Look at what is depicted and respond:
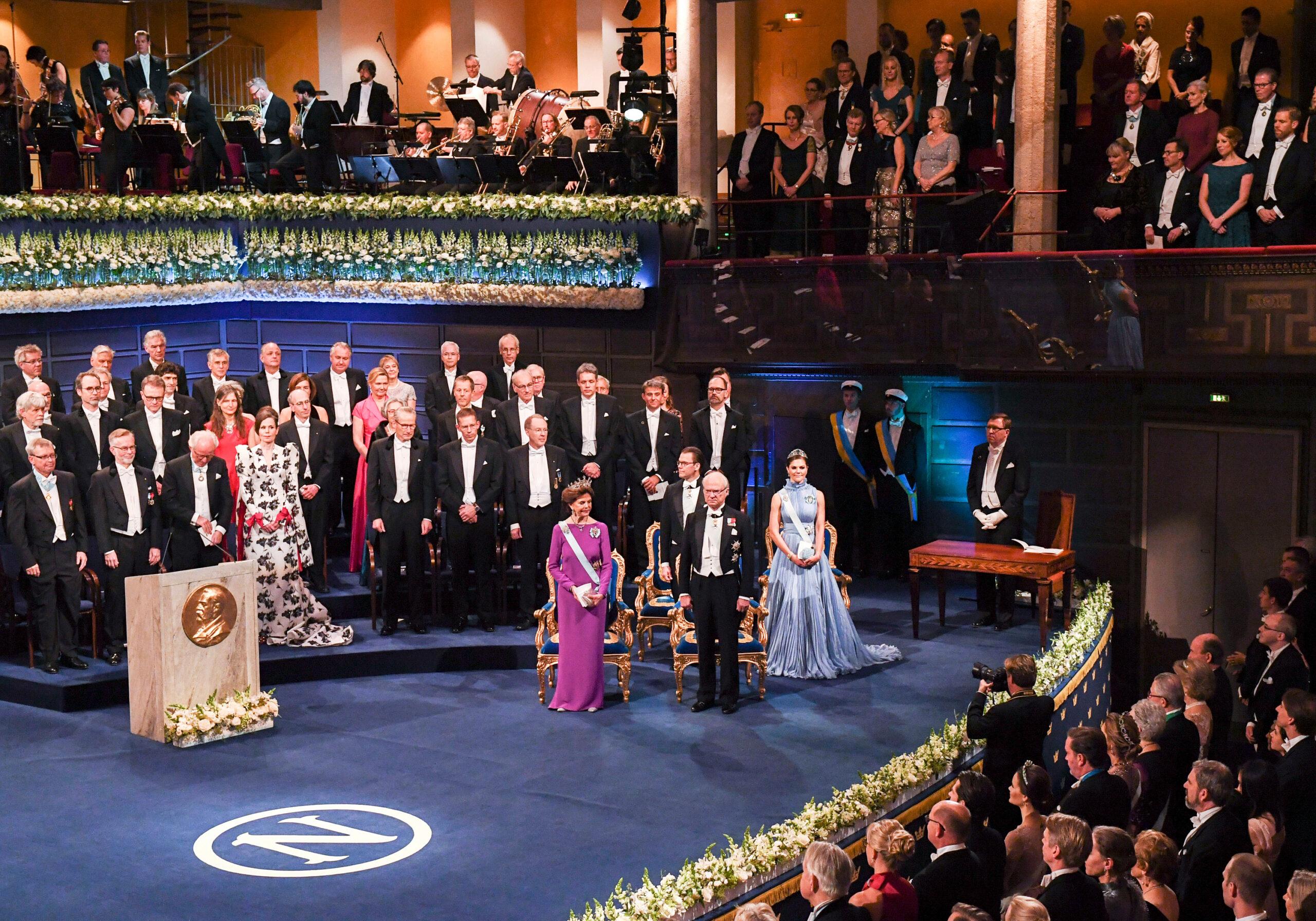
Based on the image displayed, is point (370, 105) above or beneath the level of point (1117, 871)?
above

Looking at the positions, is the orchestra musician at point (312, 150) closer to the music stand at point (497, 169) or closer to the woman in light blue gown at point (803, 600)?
the music stand at point (497, 169)

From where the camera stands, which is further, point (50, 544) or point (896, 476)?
point (896, 476)

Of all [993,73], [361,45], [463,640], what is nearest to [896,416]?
[993,73]

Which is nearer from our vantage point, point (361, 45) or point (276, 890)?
point (276, 890)

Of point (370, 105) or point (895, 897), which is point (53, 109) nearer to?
point (370, 105)

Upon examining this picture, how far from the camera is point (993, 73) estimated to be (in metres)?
12.9

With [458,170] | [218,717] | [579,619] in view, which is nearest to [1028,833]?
[579,619]

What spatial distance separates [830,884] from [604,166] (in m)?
9.57

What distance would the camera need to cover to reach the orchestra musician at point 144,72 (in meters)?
14.7

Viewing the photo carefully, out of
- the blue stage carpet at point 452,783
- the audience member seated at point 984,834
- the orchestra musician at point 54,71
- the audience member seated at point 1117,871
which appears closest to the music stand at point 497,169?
the orchestra musician at point 54,71

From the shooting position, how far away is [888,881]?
5.35 m

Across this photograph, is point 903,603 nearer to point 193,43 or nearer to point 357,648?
point 357,648

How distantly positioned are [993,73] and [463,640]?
6.58 m

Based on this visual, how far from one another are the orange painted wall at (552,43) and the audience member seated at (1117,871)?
1479 centimetres
